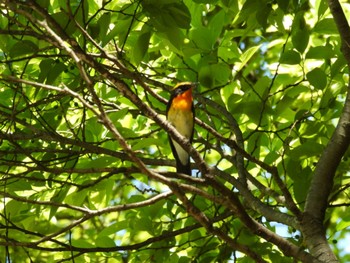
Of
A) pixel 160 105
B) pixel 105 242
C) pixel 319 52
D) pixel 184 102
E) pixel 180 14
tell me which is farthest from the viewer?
pixel 184 102

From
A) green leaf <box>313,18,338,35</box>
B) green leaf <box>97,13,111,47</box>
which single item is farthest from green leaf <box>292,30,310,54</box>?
green leaf <box>97,13,111,47</box>

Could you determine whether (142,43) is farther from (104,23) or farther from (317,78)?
(317,78)

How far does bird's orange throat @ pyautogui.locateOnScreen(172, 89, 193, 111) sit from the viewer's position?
4.73m

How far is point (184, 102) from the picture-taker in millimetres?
5043

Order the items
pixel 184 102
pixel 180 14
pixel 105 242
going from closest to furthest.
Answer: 1. pixel 180 14
2. pixel 105 242
3. pixel 184 102

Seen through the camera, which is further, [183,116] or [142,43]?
[183,116]

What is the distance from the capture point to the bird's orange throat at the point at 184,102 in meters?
4.73

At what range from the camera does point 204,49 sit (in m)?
3.51

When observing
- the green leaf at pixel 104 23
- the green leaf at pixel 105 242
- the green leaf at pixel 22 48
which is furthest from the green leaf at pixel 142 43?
the green leaf at pixel 105 242

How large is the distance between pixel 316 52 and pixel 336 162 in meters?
0.87

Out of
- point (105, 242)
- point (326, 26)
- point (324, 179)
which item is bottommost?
point (324, 179)

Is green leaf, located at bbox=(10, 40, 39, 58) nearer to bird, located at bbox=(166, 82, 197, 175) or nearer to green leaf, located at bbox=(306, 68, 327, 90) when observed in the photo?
green leaf, located at bbox=(306, 68, 327, 90)

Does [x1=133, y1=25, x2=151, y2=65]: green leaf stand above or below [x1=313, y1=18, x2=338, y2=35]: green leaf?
above

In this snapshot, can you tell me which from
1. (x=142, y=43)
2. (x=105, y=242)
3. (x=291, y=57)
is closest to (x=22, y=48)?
(x=142, y=43)
